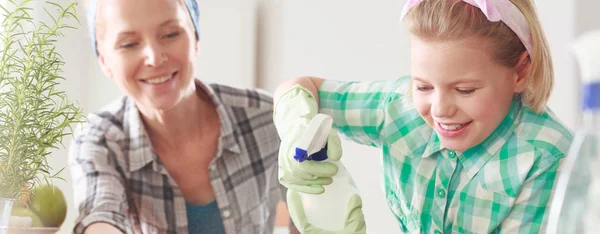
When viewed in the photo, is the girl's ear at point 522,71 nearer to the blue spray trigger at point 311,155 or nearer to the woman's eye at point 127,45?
the blue spray trigger at point 311,155

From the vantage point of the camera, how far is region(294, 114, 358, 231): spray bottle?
2.40ft

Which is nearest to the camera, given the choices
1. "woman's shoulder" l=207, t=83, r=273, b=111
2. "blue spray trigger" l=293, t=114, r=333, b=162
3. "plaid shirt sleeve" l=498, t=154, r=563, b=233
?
"blue spray trigger" l=293, t=114, r=333, b=162

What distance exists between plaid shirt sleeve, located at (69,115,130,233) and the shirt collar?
0.12 feet

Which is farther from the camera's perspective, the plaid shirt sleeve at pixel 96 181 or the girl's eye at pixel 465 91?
the plaid shirt sleeve at pixel 96 181

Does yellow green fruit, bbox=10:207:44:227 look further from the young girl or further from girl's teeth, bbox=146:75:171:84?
the young girl

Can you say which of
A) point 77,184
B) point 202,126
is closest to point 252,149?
point 202,126

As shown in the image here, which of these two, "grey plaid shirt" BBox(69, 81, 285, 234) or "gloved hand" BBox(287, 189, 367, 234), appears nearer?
"gloved hand" BBox(287, 189, 367, 234)

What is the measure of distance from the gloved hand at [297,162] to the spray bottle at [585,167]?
0.29 m

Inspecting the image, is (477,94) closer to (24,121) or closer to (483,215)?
(483,215)

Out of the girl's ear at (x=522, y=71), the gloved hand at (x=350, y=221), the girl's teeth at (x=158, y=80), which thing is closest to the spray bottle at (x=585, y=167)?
the gloved hand at (x=350, y=221)

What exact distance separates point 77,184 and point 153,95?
0.65 feet

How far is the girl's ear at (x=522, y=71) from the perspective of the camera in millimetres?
850

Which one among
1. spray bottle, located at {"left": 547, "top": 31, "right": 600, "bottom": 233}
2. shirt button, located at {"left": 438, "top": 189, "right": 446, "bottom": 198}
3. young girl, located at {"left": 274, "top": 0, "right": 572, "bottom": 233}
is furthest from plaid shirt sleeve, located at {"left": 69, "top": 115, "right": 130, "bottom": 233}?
spray bottle, located at {"left": 547, "top": 31, "right": 600, "bottom": 233}

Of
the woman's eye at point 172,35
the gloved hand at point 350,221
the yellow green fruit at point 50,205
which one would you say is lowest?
the yellow green fruit at point 50,205
